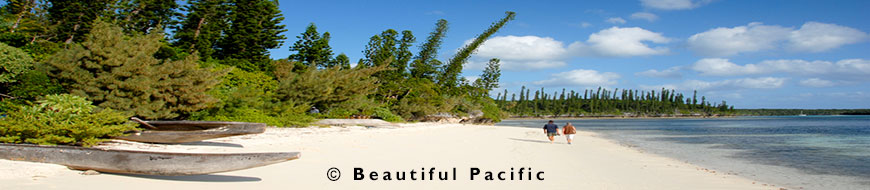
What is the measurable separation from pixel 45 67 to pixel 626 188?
14.6 m

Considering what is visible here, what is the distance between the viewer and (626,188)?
5.89 m

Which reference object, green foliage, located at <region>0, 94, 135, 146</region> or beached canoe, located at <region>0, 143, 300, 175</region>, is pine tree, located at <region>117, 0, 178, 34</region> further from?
beached canoe, located at <region>0, 143, 300, 175</region>

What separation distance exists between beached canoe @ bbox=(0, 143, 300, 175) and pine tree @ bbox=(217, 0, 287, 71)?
29.0 meters

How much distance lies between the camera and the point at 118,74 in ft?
42.1

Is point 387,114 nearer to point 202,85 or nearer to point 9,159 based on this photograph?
point 202,85

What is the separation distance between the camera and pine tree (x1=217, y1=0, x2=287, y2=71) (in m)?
35.2

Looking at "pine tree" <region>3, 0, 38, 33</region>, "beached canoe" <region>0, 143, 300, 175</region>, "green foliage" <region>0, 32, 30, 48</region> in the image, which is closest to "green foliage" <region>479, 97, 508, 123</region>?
"pine tree" <region>3, 0, 38, 33</region>

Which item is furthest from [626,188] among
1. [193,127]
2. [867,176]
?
[193,127]

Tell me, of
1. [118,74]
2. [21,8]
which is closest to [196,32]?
[21,8]

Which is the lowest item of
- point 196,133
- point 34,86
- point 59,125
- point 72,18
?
point 196,133

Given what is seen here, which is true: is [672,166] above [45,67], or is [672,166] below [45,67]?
below

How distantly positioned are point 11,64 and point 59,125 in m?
7.78

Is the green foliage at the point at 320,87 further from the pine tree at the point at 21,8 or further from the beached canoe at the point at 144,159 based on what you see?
the pine tree at the point at 21,8

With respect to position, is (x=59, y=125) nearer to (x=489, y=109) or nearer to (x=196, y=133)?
(x=196, y=133)
